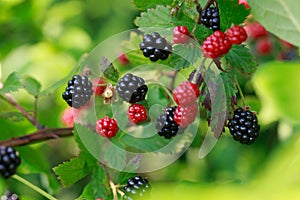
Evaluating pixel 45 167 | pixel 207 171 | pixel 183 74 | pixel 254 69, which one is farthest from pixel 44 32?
pixel 254 69

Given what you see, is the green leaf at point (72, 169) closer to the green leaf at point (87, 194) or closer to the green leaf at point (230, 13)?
the green leaf at point (87, 194)

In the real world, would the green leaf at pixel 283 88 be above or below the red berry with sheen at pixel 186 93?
above

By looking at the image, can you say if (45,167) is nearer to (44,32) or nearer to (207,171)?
(207,171)

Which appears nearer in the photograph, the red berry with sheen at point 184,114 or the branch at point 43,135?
the red berry with sheen at point 184,114

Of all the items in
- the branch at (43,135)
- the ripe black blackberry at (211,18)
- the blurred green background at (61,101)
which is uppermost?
the ripe black blackberry at (211,18)

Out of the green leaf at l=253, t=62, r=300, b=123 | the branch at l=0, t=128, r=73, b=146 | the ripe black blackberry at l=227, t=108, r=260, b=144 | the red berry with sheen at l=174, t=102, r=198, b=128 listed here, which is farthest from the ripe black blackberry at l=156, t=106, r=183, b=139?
the green leaf at l=253, t=62, r=300, b=123

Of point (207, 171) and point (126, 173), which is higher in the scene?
point (126, 173)

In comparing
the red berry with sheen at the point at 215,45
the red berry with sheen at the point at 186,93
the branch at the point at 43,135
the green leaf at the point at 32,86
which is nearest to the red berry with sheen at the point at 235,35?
the red berry with sheen at the point at 215,45
